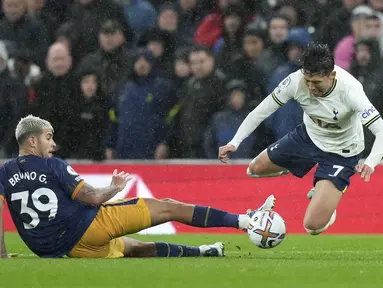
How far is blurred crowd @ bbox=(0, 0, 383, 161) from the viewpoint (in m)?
13.2

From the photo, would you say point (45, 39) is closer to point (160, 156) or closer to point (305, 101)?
point (160, 156)

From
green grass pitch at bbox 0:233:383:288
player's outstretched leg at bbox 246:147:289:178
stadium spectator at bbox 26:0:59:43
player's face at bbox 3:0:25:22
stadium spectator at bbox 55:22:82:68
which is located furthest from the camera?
stadium spectator at bbox 26:0:59:43

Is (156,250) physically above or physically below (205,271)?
below

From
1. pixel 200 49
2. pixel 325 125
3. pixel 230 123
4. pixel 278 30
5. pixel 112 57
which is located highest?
pixel 278 30

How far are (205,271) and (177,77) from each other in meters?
6.81

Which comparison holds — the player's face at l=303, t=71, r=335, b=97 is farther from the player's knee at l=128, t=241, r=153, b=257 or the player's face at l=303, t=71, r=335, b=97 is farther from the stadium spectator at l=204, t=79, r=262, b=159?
the stadium spectator at l=204, t=79, r=262, b=159

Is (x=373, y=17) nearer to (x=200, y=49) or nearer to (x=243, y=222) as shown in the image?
(x=200, y=49)

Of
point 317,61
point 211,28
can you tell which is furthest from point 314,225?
point 211,28

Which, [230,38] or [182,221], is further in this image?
[230,38]

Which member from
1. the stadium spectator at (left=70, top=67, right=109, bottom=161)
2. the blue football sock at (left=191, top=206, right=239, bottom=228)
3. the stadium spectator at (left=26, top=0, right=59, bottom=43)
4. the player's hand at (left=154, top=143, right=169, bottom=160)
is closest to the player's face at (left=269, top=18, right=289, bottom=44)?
the player's hand at (left=154, top=143, right=169, bottom=160)

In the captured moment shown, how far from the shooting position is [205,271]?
7.22m

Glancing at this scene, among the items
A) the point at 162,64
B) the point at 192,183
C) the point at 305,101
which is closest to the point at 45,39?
the point at 162,64

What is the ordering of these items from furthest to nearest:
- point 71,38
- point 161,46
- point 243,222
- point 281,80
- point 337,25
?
1. point 71,38
2. point 161,46
3. point 337,25
4. point 281,80
5. point 243,222

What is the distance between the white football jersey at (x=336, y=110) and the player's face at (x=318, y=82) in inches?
2.6
